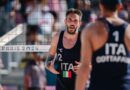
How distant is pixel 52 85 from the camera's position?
1177cm

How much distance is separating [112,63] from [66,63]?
2589 millimetres

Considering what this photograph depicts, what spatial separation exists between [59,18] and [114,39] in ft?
28.0

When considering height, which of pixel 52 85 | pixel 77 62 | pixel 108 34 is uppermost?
pixel 108 34

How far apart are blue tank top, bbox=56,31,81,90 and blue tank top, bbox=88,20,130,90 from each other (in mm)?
2409

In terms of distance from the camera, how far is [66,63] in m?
8.76

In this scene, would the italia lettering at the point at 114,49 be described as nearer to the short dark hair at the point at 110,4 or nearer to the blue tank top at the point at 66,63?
the short dark hair at the point at 110,4

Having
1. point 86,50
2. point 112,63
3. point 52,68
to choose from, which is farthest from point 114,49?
point 52,68

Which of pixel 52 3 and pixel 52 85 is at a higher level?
pixel 52 3

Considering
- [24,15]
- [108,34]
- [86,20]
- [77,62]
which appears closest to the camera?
[108,34]

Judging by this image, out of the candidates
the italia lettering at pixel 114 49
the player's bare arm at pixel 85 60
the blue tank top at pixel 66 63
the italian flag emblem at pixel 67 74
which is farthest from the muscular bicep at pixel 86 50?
the italian flag emblem at pixel 67 74

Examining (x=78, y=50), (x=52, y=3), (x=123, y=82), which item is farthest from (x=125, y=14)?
(x=123, y=82)

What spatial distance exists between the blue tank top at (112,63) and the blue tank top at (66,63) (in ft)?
7.90

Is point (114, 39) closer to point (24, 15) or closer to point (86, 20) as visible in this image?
point (86, 20)

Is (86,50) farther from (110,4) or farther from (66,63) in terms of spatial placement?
(66,63)
